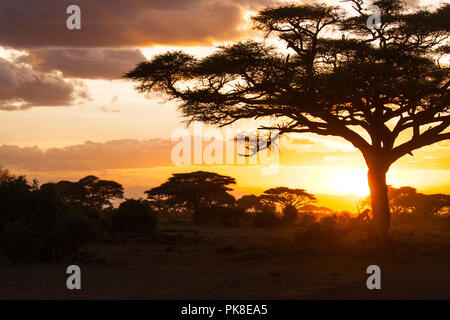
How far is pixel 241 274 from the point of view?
1412cm

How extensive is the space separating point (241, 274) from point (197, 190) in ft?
118

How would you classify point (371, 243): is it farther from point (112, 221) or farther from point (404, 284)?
point (112, 221)

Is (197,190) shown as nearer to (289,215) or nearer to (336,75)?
(289,215)

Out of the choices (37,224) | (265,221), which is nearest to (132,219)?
(265,221)

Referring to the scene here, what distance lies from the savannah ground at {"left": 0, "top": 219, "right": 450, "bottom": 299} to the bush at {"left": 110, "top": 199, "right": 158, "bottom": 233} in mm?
7521

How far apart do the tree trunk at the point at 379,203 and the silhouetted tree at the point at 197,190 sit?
30252 millimetres

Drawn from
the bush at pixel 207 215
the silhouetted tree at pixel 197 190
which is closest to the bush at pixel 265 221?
the bush at pixel 207 215

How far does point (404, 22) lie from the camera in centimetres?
1994

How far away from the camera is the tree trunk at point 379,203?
19.6 m

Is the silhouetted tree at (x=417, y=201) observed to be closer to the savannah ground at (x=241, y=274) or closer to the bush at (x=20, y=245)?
the savannah ground at (x=241, y=274)

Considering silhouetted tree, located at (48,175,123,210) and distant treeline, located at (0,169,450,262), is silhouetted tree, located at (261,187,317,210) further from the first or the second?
silhouetted tree, located at (48,175,123,210)

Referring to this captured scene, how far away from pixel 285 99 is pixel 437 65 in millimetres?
6101

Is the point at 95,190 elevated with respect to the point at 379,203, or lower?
elevated
